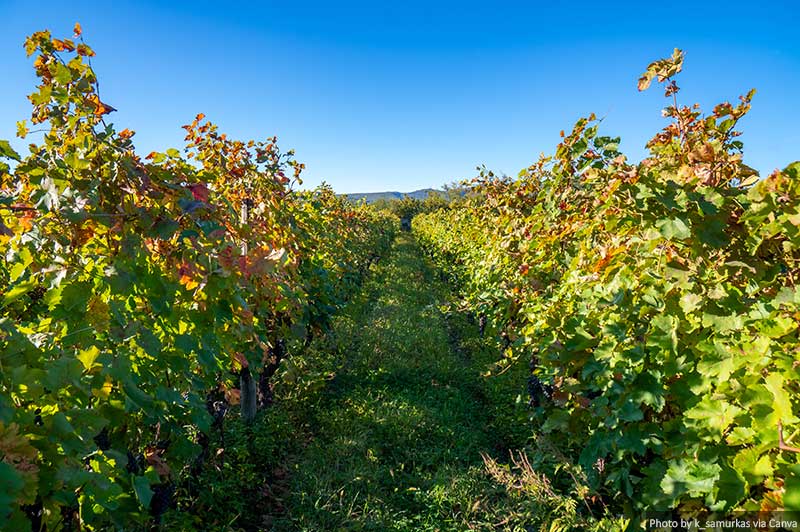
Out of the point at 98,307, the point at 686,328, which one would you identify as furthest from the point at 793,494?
the point at 98,307

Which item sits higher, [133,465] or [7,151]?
[7,151]

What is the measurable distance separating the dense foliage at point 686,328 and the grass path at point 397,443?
110 cm

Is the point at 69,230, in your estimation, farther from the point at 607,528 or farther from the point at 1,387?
the point at 607,528

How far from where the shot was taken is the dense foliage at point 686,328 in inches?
67.1

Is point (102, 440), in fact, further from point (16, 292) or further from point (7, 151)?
point (7, 151)

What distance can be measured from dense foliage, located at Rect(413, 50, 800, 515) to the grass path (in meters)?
1.10

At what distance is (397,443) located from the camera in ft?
14.6

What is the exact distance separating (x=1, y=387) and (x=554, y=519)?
10.7ft

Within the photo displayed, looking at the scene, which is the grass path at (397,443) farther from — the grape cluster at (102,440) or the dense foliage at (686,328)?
the grape cluster at (102,440)

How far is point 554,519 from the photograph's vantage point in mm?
3180

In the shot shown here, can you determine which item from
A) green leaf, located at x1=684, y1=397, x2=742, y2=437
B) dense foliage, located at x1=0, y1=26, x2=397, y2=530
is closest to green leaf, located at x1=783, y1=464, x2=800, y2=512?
green leaf, located at x1=684, y1=397, x2=742, y2=437

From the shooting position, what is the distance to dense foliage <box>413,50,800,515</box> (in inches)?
67.1

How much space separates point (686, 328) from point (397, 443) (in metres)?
3.05

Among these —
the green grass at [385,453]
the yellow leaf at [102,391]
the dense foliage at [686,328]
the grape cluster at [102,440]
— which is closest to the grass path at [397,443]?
the green grass at [385,453]
